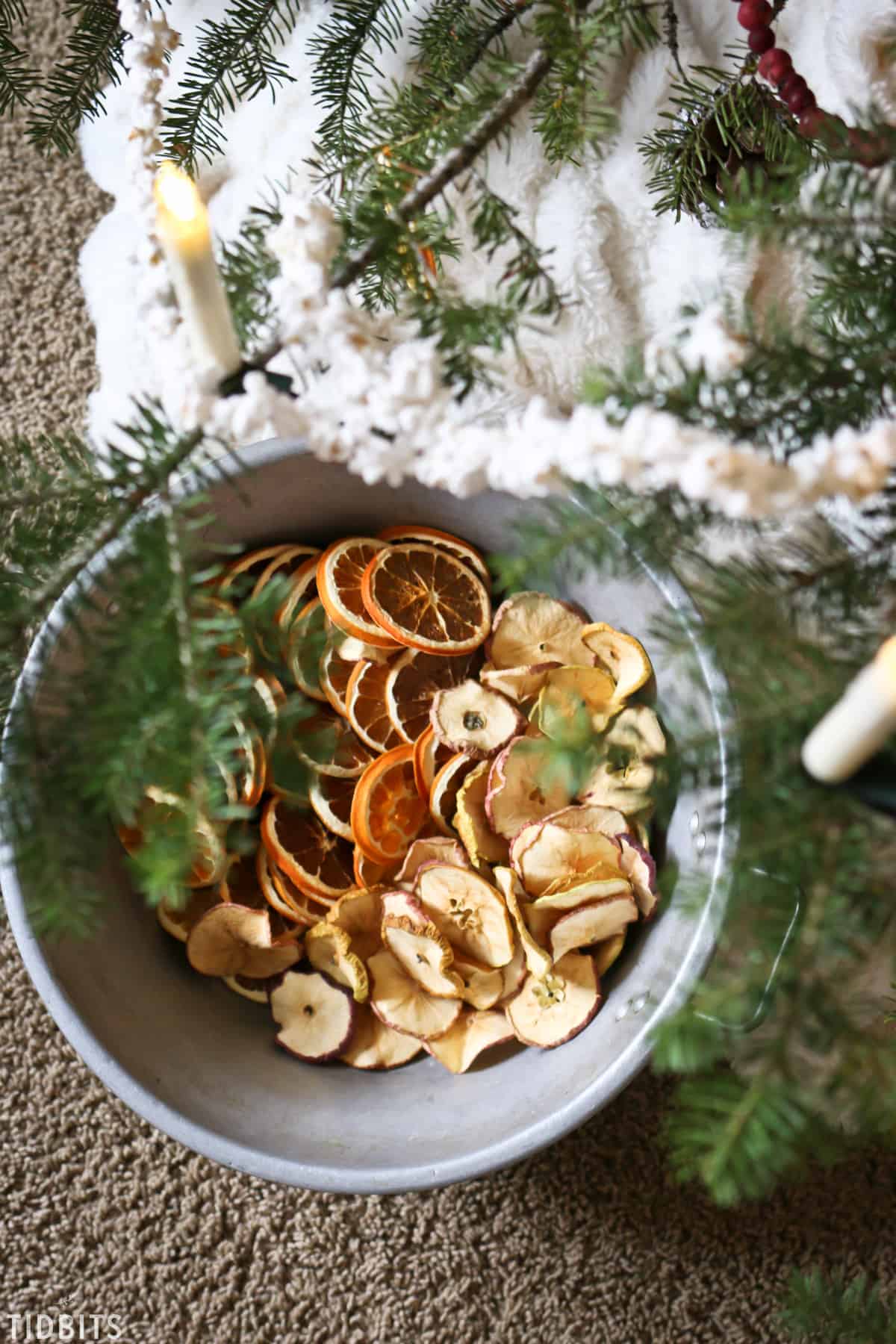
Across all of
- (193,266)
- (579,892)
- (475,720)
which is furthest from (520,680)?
(193,266)

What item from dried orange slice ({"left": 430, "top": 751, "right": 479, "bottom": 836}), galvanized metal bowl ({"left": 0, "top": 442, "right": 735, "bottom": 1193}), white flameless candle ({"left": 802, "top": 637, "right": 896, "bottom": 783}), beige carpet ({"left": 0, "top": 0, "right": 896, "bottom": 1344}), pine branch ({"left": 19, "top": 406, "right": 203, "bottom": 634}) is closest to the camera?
white flameless candle ({"left": 802, "top": 637, "right": 896, "bottom": 783})

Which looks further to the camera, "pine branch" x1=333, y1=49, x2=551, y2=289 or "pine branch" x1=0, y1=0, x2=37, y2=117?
"pine branch" x1=0, y1=0, x2=37, y2=117

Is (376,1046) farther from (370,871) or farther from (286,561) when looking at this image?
(286,561)

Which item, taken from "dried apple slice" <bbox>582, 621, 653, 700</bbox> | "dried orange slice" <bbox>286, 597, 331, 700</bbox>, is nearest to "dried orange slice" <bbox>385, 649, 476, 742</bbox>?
"dried apple slice" <bbox>582, 621, 653, 700</bbox>

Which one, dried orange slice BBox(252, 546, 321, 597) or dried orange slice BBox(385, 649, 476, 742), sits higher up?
dried orange slice BBox(252, 546, 321, 597)

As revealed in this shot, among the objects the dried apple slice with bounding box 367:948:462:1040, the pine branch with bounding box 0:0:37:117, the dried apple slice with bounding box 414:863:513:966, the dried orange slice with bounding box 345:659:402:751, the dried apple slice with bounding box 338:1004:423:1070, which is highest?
the pine branch with bounding box 0:0:37:117

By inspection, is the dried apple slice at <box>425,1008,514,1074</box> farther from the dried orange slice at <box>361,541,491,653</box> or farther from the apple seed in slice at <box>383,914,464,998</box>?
the dried orange slice at <box>361,541,491,653</box>

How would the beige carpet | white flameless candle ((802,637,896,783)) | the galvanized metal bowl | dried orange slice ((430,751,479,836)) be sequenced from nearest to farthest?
1. white flameless candle ((802,637,896,783))
2. the galvanized metal bowl
3. dried orange slice ((430,751,479,836))
4. the beige carpet
